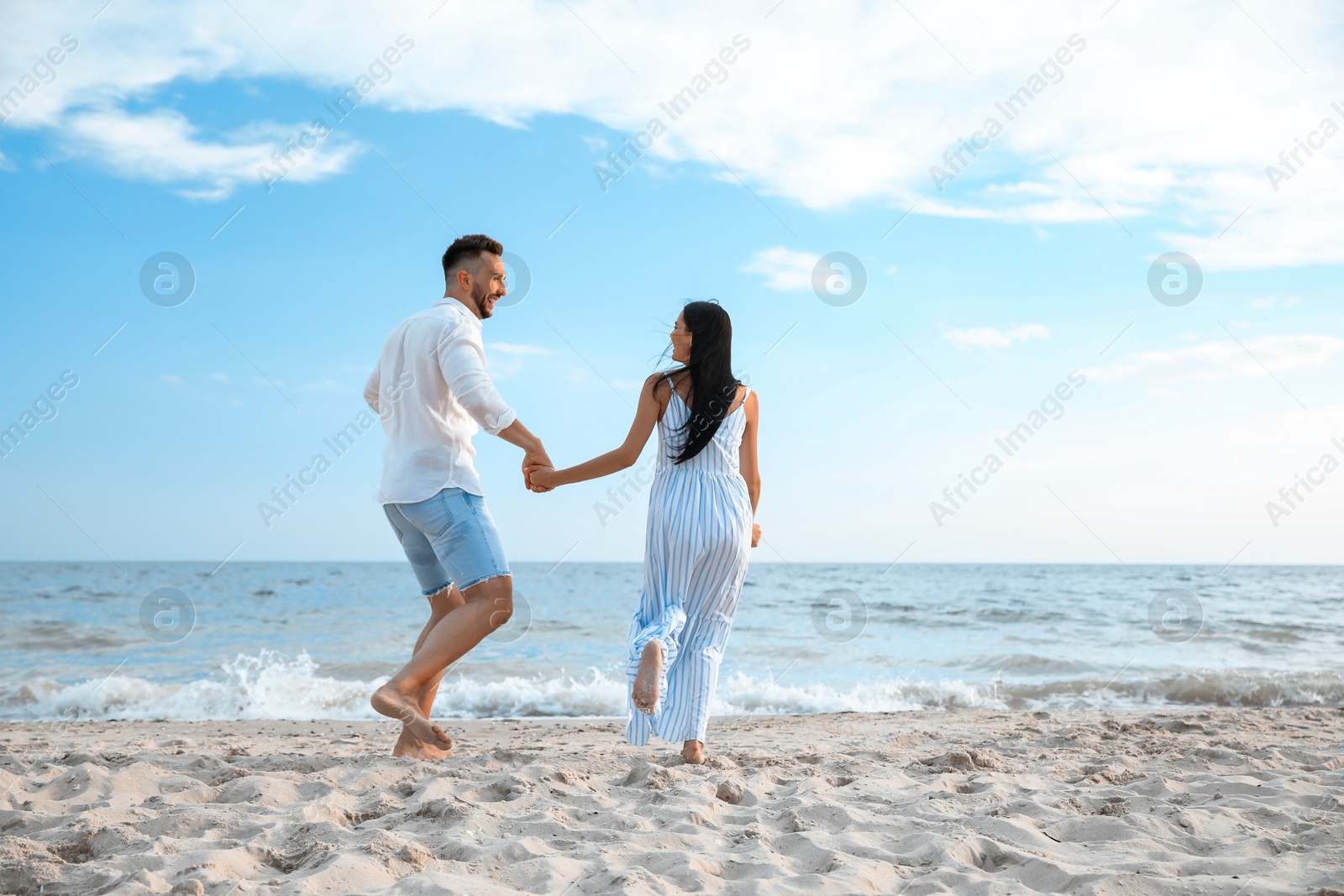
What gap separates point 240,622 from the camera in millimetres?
14281

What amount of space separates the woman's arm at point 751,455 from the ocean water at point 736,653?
3.74 meters

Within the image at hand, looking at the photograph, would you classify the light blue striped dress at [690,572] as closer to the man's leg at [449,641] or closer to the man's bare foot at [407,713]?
the man's leg at [449,641]

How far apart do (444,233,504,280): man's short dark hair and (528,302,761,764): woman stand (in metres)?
0.96

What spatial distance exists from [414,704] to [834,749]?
216 centimetres

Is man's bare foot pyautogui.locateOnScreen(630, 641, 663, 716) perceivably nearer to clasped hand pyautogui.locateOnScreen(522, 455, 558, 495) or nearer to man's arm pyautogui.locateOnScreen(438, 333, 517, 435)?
clasped hand pyautogui.locateOnScreen(522, 455, 558, 495)

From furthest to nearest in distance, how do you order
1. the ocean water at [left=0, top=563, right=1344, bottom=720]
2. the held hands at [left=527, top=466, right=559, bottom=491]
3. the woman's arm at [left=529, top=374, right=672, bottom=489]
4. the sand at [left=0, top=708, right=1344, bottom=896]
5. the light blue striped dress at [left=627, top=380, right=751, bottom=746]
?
the ocean water at [left=0, top=563, right=1344, bottom=720], the held hands at [left=527, top=466, right=559, bottom=491], the woman's arm at [left=529, top=374, right=672, bottom=489], the light blue striped dress at [left=627, top=380, right=751, bottom=746], the sand at [left=0, top=708, right=1344, bottom=896]

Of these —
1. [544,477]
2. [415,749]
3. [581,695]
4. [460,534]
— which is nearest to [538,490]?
[544,477]

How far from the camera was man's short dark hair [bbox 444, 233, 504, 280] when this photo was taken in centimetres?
383

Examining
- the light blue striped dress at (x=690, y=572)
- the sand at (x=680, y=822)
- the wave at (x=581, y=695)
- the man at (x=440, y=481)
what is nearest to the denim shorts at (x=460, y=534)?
the man at (x=440, y=481)

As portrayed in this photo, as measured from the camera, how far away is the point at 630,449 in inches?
144

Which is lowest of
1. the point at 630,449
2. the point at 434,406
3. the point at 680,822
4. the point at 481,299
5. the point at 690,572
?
the point at 680,822

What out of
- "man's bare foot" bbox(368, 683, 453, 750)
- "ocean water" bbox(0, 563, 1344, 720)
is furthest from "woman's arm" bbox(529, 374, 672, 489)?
Answer: "ocean water" bbox(0, 563, 1344, 720)

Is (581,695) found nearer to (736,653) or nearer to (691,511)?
(736,653)

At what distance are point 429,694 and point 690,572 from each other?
1286 mm
